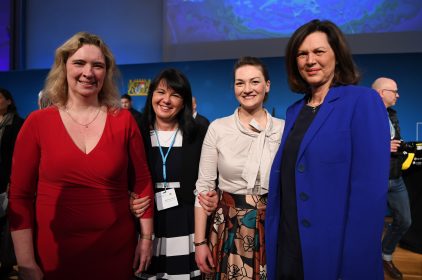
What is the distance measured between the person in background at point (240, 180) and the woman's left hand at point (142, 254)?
24cm

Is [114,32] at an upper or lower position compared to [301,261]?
upper

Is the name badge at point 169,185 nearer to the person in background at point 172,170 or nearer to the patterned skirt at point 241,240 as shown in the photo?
the person in background at point 172,170

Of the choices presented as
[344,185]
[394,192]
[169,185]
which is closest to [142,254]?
[169,185]

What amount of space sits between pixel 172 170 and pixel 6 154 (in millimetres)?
2390

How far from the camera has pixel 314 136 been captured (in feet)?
3.70

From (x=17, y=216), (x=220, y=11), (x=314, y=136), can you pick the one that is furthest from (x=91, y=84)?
(x=220, y=11)

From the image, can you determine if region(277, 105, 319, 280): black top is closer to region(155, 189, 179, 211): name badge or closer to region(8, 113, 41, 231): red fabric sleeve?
region(155, 189, 179, 211): name badge

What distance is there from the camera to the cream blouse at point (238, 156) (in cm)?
143

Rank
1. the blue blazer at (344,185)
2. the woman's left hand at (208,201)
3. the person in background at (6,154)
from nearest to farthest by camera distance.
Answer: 1. the blue blazer at (344,185)
2. the woman's left hand at (208,201)
3. the person in background at (6,154)

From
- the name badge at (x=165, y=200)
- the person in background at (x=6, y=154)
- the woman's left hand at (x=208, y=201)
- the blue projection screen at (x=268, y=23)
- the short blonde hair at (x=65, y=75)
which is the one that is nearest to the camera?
the short blonde hair at (x=65, y=75)

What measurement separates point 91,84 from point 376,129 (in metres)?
1.13

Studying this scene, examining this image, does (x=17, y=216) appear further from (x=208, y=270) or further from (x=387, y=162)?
(x=387, y=162)

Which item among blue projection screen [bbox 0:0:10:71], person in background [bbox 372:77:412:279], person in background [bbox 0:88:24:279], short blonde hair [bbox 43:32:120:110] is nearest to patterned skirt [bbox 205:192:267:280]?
short blonde hair [bbox 43:32:120:110]

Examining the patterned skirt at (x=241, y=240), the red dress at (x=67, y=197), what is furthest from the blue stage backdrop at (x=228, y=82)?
the red dress at (x=67, y=197)
